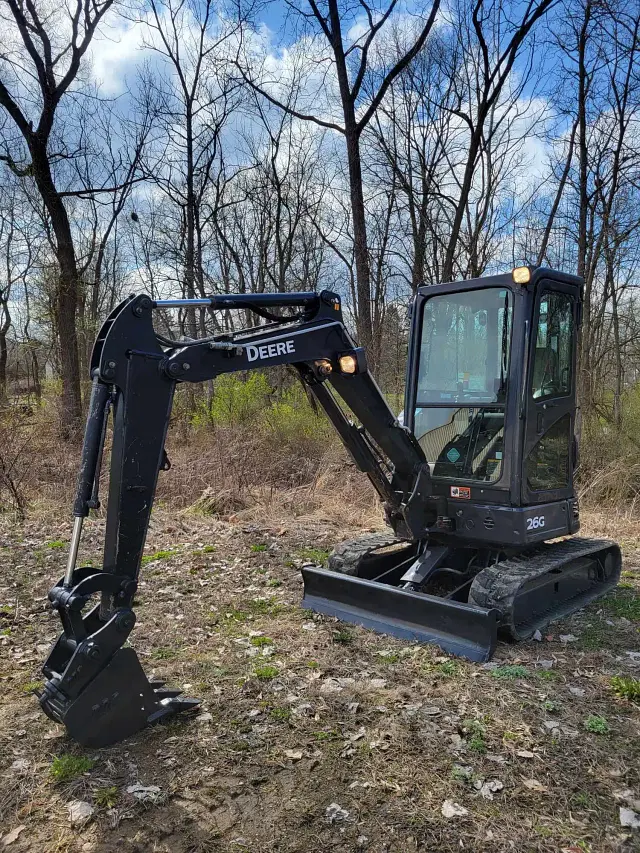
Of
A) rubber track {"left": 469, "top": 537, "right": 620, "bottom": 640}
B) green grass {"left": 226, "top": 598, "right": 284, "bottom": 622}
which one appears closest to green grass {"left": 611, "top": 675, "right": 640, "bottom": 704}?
rubber track {"left": 469, "top": 537, "right": 620, "bottom": 640}

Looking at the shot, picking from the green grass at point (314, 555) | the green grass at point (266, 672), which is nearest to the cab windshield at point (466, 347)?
the green grass at point (314, 555)

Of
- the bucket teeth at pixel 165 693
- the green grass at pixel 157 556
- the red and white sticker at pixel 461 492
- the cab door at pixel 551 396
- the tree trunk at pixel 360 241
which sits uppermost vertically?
the tree trunk at pixel 360 241

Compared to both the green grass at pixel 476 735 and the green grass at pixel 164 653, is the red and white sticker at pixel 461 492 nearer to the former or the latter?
the green grass at pixel 476 735

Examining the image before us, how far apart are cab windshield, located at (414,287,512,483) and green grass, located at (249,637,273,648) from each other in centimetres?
199

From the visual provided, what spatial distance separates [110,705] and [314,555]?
4023 millimetres

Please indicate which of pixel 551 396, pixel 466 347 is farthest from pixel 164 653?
pixel 551 396

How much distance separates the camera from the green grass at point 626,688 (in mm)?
4086

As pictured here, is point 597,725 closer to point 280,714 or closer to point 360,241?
point 280,714

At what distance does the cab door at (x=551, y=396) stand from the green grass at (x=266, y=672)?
7.80 ft

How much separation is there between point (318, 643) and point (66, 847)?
2.40 m

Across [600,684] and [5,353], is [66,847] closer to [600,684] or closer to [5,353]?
[600,684]

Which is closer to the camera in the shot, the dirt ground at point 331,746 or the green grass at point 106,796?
the dirt ground at point 331,746

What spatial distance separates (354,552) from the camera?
5883 mm

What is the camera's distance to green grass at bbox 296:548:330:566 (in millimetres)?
7169
